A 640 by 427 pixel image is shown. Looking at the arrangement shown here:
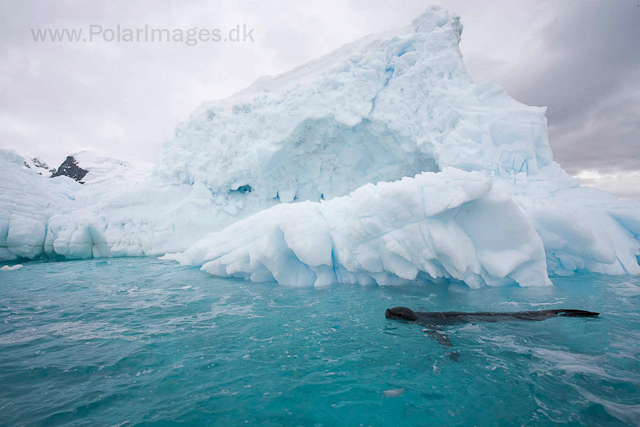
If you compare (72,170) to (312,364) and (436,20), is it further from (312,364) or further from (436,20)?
(312,364)

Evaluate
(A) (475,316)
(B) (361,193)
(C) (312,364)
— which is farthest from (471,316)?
(B) (361,193)

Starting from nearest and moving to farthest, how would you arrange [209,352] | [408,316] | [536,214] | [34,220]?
1. [209,352]
2. [408,316]
3. [536,214]
4. [34,220]

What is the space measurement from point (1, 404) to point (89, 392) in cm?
63

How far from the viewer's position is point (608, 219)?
803cm

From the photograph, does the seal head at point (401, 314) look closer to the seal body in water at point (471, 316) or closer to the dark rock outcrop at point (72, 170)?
the seal body in water at point (471, 316)

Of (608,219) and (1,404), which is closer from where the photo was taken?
(1,404)

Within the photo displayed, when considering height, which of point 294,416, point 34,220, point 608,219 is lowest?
point 294,416

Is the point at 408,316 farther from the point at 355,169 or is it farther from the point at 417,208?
the point at 355,169

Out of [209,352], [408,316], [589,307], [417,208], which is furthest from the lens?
[417,208]

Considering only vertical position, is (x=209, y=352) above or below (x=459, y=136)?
below

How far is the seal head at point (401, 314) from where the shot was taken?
4.32 meters

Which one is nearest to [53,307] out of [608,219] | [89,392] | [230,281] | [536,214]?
[230,281]

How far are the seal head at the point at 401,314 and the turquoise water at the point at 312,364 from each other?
14cm

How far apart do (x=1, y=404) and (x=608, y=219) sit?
1190 centimetres
